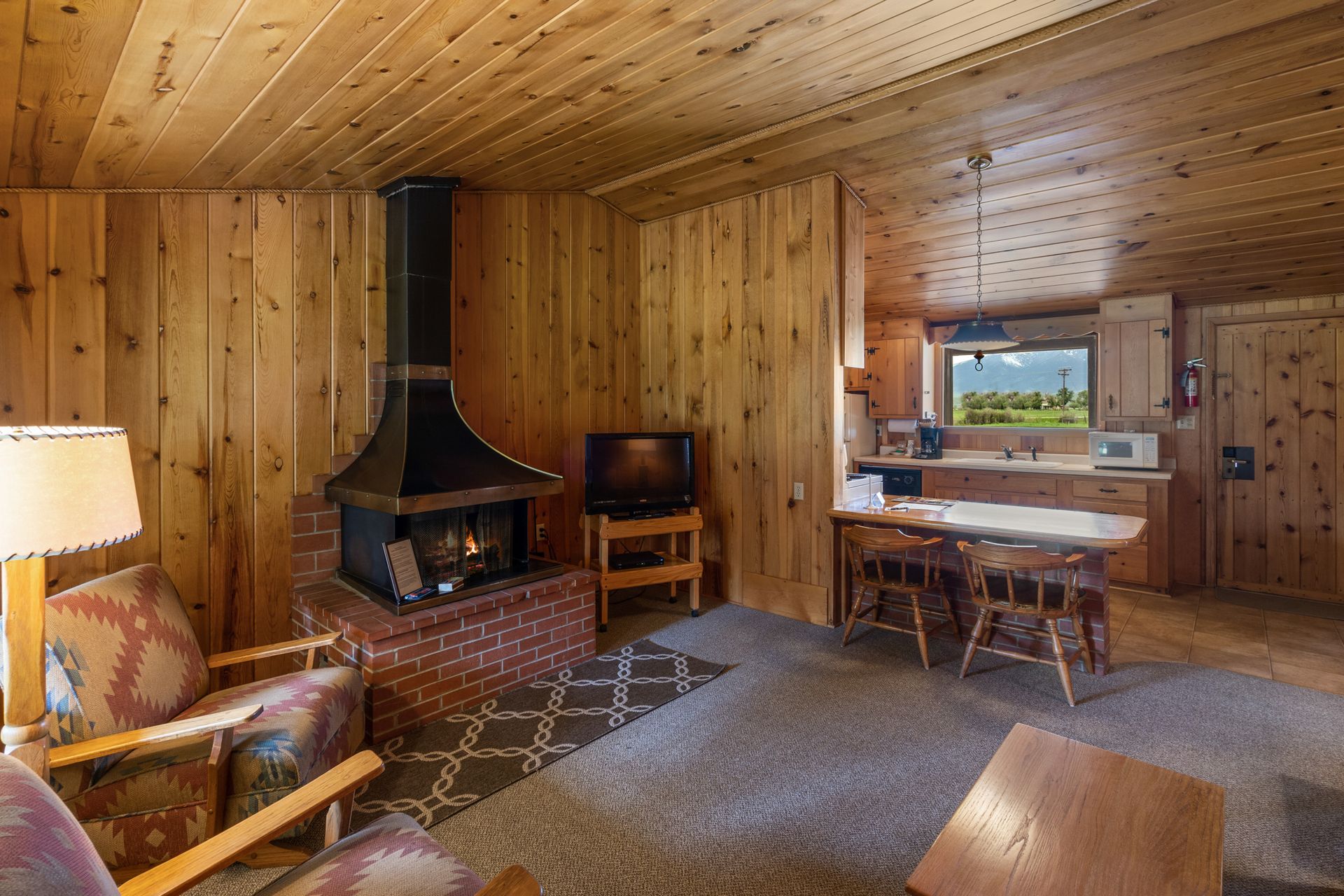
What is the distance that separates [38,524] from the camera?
1.20 meters

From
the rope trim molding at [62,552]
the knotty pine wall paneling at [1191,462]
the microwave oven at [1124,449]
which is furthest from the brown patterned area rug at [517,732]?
the knotty pine wall paneling at [1191,462]

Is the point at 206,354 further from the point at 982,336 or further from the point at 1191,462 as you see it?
the point at 1191,462

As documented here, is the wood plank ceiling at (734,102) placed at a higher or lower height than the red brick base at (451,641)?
higher

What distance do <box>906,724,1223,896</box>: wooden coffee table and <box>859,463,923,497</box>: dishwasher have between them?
419 cm

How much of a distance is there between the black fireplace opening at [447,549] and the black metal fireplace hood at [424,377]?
0.55ft

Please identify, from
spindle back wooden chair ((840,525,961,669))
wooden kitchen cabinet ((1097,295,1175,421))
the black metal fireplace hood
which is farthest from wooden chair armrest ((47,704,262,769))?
wooden kitchen cabinet ((1097,295,1175,421))

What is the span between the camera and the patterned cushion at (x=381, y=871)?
1.20 metres

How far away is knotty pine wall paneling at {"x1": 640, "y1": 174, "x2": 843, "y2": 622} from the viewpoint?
11.9 feet

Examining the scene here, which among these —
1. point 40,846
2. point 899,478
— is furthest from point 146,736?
point 899,478

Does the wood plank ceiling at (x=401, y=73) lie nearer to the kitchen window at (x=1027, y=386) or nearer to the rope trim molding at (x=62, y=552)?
the rope trim molding at (x=62, y=552)

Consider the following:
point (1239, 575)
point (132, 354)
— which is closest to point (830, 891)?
point (132, 354)

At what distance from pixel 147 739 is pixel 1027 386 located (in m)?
6.50

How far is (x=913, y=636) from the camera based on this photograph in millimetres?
3469

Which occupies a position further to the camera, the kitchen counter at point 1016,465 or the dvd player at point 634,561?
the kitchen counter at point 1016,465
